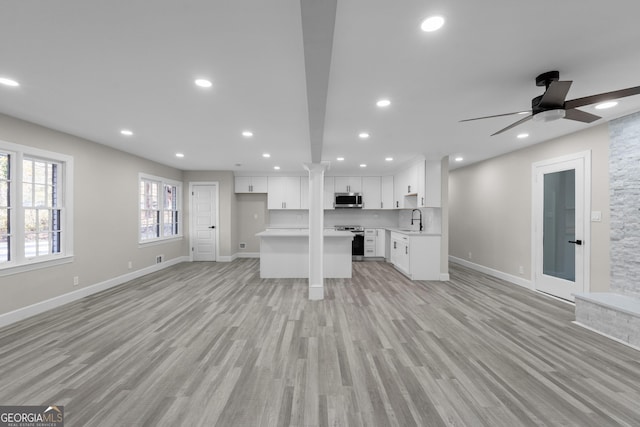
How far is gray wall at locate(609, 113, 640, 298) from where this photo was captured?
125 inches

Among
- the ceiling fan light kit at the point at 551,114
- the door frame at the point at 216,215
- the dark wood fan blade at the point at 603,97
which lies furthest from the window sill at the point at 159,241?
the dark wood fan blade at the point at 603,97

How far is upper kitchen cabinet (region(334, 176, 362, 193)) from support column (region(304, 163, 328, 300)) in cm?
312

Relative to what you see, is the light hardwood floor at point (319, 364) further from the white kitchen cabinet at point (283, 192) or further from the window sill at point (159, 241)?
the white kitchen cabinet at point (283, 192)

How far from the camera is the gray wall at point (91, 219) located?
11.0 ft

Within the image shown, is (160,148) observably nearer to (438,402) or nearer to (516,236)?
(438,402)

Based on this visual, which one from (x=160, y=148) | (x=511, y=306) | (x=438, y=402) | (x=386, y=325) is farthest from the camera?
(x=160, y=148)

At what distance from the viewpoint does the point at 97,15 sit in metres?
1.57

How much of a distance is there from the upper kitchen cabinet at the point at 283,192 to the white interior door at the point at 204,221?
5.03ft

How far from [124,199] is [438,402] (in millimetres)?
5940

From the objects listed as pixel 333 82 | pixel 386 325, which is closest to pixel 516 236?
pixel 386 325

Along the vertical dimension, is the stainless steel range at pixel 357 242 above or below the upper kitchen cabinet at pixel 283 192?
below

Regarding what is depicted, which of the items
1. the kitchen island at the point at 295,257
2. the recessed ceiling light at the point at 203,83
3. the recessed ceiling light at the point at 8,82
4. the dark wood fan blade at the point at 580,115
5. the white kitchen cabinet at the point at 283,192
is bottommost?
the kitchen island at the point at 295,257

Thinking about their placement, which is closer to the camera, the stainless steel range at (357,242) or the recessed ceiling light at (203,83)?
the recessed ceiling light at (203,83)

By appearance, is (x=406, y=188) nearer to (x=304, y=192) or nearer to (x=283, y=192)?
(x=304, y=192)
